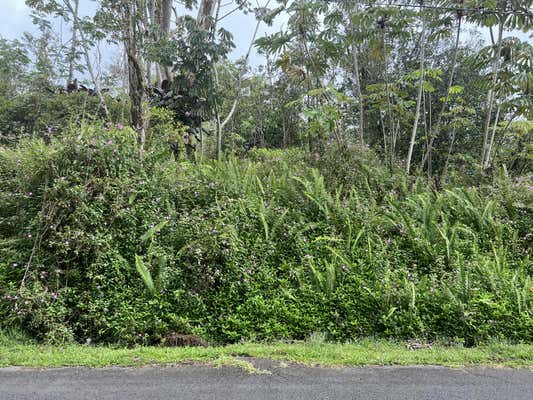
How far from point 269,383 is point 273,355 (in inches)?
17.9

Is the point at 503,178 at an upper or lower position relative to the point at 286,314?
upper

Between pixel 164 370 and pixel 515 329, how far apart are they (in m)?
→ 3.53

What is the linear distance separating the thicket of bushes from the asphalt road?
812 mm

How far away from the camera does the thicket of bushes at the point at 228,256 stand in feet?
12.6

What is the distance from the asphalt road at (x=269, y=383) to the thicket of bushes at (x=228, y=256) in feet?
2.67

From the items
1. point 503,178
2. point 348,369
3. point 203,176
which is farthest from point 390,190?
point 348,369

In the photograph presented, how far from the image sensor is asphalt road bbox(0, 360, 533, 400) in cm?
263

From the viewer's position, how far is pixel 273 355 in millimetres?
3254

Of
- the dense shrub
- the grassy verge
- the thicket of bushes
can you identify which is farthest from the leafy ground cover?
the dense shrub

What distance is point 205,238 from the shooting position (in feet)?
14.4

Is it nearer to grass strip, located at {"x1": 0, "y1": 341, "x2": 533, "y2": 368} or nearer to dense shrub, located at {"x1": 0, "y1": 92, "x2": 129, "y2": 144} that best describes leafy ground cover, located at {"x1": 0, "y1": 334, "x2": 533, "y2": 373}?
grass strip, located at {"x1": 0, "y1": 341, "x2": 533, "y2": 368}

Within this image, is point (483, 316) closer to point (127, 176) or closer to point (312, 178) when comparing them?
point (312, 178)

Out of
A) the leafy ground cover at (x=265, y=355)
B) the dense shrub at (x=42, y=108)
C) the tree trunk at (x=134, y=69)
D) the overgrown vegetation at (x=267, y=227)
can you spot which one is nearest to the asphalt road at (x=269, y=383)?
the leafy ground cover at (x=265, y=355)

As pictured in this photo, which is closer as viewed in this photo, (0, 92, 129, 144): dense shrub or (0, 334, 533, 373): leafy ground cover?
(0, 334, 533, 373): leafy ground cover
